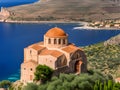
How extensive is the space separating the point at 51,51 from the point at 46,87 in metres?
3.70

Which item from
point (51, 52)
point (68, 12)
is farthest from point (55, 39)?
point (68, 12)

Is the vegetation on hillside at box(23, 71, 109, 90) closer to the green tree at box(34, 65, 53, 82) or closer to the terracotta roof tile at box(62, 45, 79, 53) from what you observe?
the green tree at box(34, 65, 53, 82)

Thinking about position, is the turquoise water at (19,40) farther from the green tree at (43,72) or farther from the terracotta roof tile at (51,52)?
the green tree at (43,72)

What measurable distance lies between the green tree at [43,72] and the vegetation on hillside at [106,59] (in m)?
12.9

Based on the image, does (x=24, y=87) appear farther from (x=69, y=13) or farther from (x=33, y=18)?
(x=69, y=13)

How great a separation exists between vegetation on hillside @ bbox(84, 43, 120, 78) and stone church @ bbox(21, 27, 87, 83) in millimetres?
10368

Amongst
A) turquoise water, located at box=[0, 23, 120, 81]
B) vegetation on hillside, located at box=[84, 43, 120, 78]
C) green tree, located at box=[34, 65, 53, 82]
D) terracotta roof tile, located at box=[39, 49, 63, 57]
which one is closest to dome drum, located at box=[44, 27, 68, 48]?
terracotta roof tile, located at box=[39, 49, 63, 57]

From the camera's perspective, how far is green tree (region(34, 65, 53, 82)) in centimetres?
3092

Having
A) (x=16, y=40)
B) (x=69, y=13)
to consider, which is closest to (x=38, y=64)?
(x=16, y=40)

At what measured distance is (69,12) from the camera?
146375mm

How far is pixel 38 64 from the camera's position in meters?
31.9

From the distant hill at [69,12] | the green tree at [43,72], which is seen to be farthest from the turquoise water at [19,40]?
the green tree at [43,72]

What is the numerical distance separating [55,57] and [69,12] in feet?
380

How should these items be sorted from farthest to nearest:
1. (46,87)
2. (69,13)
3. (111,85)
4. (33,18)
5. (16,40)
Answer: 1. (69,13)
2. (33,18)
3. (16,40)
4. (46,87)
5. (111,85)
